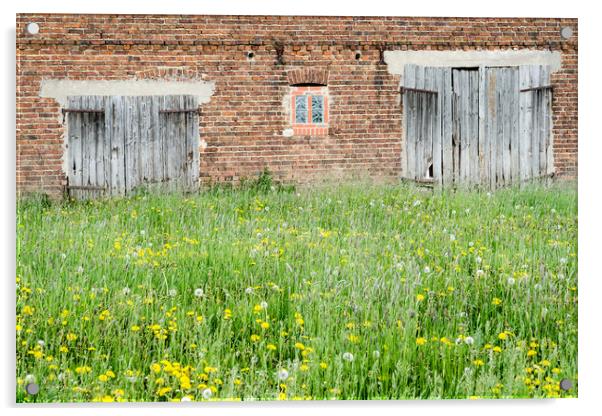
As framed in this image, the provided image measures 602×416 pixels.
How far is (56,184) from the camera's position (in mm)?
5715

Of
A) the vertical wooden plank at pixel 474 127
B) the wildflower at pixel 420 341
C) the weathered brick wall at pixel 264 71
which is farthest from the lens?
the vertical wooden plank at pixel 474 127

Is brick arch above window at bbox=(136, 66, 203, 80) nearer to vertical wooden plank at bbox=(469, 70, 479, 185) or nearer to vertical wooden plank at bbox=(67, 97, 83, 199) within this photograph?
vertical wooden plank at bbox=(67, 97, 83, 199)

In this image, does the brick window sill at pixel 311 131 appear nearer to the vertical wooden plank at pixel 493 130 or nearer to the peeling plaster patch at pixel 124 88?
the peeling plaster patch at pixel 124 88

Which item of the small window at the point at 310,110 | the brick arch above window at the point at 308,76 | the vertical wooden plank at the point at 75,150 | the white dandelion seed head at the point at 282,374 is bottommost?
the white dandelion seed head at the point at 282,374

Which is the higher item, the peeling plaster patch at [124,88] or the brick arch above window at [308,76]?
the brick arch above window at [308,76]

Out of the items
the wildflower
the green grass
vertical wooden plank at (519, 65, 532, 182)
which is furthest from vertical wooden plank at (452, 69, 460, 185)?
the wildflower

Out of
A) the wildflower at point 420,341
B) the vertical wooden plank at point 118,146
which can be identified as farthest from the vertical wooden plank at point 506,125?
the vertical wooden plank at point 118,146

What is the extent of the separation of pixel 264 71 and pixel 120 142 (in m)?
1.07

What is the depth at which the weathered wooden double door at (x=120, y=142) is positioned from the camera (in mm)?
5773

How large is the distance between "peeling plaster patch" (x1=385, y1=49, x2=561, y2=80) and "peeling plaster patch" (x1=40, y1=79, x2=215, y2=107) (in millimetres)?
1255

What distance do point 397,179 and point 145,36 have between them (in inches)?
75.4

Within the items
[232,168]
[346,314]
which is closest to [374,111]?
[232,168]

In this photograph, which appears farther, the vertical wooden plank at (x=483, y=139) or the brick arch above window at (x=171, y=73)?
the vertical wooden plank at (x=483, y=139)

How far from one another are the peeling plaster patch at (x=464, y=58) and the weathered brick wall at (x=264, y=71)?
0.05 metres
